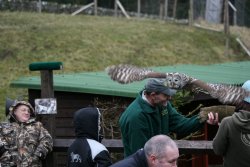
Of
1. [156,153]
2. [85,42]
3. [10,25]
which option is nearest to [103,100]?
[156,153]

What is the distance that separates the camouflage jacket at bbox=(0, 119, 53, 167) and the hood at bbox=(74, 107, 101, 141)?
3.19ft

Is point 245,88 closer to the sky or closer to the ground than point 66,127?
closer to the sky

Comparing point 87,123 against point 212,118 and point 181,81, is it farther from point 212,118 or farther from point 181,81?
point 212,118

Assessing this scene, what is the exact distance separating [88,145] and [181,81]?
0.84 meters

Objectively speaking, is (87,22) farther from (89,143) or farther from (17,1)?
(89,143)

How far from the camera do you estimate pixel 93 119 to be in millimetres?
4742

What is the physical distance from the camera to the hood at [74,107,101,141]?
4727 millimetres

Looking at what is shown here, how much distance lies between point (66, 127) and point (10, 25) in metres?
14.1

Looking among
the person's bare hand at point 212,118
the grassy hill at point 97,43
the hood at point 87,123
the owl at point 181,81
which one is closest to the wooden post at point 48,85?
the owl at point 181,81

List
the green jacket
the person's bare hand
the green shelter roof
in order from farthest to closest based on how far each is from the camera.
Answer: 1. the green shelter roof
2. the person's bare hand
3. the green jacket

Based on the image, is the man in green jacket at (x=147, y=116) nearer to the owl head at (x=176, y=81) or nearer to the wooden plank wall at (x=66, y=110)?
the owl head at (x=176, y=81)

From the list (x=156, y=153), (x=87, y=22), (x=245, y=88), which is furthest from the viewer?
(x=87, y=22)

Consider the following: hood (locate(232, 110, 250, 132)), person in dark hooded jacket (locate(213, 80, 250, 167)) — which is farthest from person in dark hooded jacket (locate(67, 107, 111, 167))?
hood (locate(232, 110, 250, 132))

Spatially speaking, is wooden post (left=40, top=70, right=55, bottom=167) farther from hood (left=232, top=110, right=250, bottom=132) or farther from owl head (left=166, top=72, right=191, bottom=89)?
hood (left=232, top=110, right=250, bottom=132)
